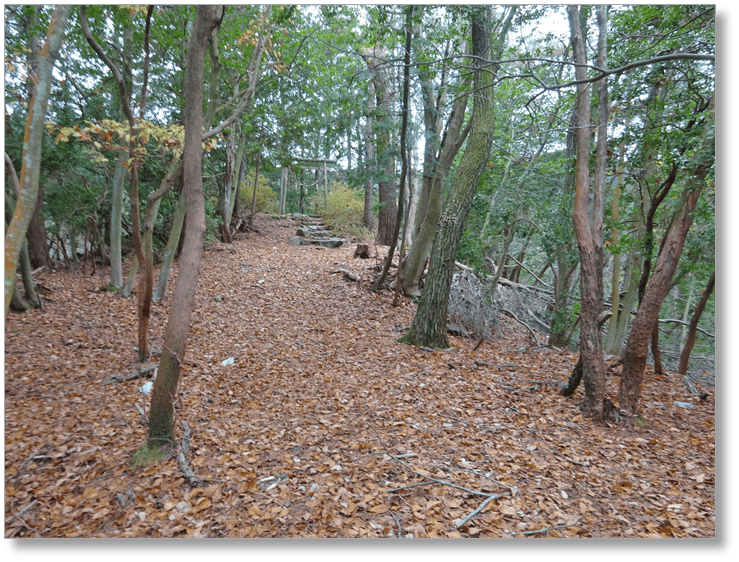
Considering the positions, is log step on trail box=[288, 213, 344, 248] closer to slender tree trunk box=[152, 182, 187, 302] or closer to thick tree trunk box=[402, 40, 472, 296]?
thick tree trunk box=[402, 40, 472, 296]

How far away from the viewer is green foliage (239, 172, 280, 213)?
1446 cm

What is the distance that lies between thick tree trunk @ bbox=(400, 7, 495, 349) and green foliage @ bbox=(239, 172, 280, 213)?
421 inches

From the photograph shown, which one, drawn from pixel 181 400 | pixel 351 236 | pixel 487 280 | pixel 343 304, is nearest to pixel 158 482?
pixel 181 400

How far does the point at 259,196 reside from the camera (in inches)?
595

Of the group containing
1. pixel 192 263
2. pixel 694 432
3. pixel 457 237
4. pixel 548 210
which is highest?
pixel 548 210

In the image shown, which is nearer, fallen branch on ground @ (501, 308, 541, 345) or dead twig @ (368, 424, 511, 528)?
dead twig @ (368, 424, 511, 528)

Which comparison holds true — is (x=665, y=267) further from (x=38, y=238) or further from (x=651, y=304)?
(x=38, y=238)

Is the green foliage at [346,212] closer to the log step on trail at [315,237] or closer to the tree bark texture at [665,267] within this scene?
the log step on trail at [315,237]

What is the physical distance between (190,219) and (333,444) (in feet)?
6.88

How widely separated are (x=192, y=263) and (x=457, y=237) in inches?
145

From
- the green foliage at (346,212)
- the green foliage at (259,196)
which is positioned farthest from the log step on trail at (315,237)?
the green foliage at (259,196)

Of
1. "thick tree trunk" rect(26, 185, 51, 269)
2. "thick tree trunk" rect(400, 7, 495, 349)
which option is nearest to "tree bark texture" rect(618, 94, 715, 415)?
"thick tree trunk" rect(400, 7, 495, 349)

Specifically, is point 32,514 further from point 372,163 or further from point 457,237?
point 372,163

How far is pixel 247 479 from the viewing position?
2.60 m
